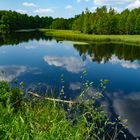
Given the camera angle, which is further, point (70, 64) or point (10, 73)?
point (70, 64)

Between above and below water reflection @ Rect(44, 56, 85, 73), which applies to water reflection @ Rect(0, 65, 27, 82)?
above

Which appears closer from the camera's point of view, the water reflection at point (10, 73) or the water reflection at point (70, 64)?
the water reflection at point (10, 73)

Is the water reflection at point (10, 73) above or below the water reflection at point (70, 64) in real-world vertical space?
above

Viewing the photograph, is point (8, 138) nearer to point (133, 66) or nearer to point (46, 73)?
point (46, 73)

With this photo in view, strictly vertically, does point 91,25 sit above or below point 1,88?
below

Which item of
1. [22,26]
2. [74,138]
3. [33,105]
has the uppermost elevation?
[74,138]

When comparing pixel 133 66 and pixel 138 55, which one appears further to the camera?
pixel 138 55

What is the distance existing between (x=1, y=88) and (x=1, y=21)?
4814 inches

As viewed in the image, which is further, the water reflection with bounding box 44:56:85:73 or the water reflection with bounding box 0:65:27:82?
the water reflection with bounding box 44:56:85:73

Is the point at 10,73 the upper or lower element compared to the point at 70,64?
upper

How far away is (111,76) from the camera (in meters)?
31.1

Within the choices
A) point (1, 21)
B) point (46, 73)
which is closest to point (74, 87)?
point (46, 73)

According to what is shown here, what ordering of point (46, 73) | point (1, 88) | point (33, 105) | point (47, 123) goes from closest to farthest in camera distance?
1. point (47, 123)
2. point (1, 88)
3. point (33, 105)
4. point (46, 73)

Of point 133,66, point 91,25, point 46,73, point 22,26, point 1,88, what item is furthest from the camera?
point 22,26
